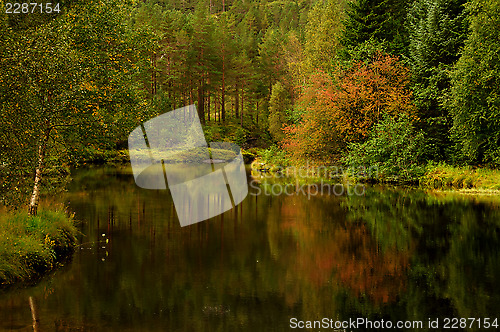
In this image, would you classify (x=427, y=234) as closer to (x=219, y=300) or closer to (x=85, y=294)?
(x=219, y=300)

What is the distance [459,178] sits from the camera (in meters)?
34.0

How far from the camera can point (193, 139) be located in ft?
236

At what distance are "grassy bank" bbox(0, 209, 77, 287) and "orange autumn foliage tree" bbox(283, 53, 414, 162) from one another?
26687mm

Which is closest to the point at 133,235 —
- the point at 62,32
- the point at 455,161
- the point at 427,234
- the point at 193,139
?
the point at 62,32

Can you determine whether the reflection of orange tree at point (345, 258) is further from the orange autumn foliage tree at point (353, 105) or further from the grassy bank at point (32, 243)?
the orange autumn foliage tree at point (353, 105)

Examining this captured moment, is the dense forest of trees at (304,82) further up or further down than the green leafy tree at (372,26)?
further down

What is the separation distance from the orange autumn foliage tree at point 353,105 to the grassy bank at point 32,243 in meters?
26.7

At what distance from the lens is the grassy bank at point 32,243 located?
1248cm

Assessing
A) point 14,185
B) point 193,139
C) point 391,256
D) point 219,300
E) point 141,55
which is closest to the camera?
point 219,300

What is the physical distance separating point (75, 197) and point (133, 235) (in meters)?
12.5
